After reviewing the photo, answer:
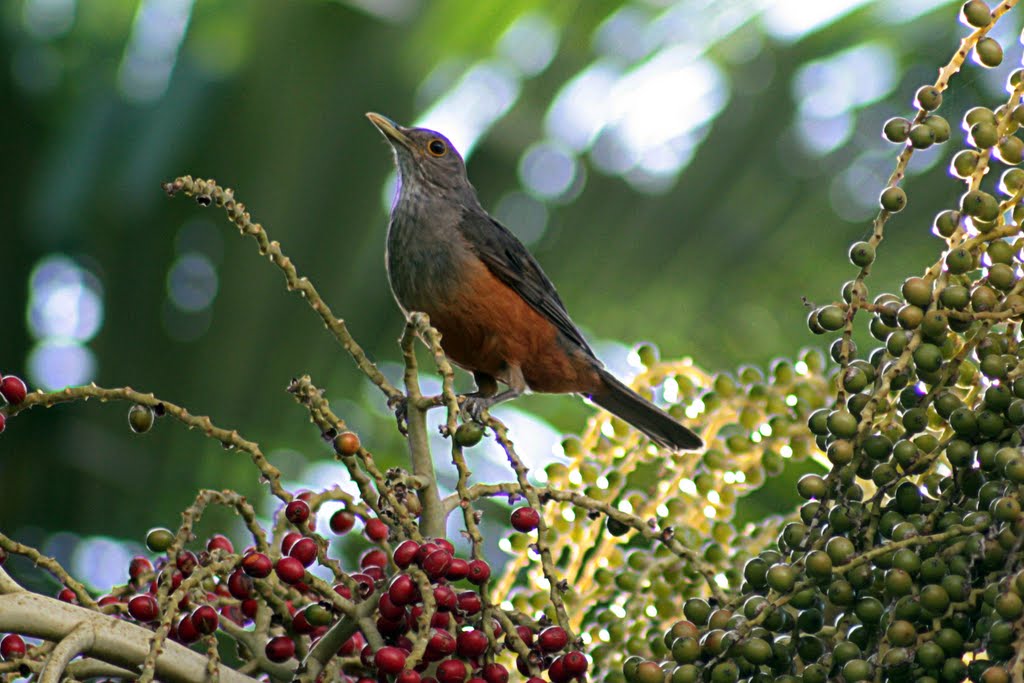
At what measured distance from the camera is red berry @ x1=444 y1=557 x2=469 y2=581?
3.59 feet

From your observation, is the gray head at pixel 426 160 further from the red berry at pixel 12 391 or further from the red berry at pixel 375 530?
the red berry at pixel 12 391

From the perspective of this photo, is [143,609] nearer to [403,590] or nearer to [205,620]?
[205,620]

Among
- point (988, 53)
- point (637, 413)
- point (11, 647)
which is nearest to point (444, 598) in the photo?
point (11, 647)

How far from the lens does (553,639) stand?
3.65 feet

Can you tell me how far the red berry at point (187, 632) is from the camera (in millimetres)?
1229

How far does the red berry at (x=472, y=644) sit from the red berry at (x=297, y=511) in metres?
0.21

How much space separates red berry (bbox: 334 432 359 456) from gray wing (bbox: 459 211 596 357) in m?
1.69

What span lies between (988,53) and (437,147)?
6.33ft

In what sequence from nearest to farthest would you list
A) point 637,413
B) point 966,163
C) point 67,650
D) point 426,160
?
point 67,650, point 966,163, point 637,413, point 426,160

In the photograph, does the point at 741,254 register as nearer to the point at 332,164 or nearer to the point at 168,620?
the point at 332,164

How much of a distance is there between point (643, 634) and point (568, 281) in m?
2.22

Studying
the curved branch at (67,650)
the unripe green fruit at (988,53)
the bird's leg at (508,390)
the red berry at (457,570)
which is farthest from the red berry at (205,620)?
the bird's leg at (508,390)

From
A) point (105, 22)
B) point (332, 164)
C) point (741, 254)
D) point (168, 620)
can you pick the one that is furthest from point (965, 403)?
point (105, 22)

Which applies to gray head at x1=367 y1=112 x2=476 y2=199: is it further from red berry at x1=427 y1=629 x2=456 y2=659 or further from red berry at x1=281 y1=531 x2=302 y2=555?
red berry at x1=427 y1=629 x2=456 y2=659
